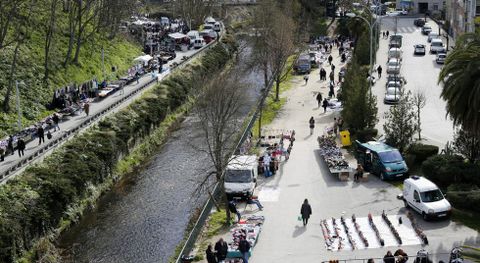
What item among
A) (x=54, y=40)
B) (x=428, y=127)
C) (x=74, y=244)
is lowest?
(x=74, y=244)

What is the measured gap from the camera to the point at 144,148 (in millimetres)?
52094

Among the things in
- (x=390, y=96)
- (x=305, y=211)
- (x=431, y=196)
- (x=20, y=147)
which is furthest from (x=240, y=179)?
(x=390, y=96)

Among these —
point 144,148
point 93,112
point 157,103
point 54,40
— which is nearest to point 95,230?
point 144,148

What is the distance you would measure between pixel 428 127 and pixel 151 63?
121ft

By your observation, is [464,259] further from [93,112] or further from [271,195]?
[93,112]

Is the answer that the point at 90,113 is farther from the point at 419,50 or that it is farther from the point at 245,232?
the point at 419,50

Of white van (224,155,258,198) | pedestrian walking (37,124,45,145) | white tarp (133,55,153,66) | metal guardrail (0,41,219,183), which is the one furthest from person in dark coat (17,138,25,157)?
white tarp (133,55,153,66)

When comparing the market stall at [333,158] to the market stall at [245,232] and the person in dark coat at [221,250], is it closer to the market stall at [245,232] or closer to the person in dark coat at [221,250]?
the market stall at [245,232]

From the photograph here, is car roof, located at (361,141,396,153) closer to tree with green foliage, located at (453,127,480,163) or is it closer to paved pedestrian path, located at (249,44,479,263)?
paved pedestrian path, located at (249,44,479,263)

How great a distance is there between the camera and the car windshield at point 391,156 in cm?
4088

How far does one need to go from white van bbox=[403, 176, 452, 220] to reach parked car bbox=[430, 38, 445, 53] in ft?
175

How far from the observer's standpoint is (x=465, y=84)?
33.8 m

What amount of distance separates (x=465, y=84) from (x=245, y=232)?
13172mm

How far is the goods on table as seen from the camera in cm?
4150
